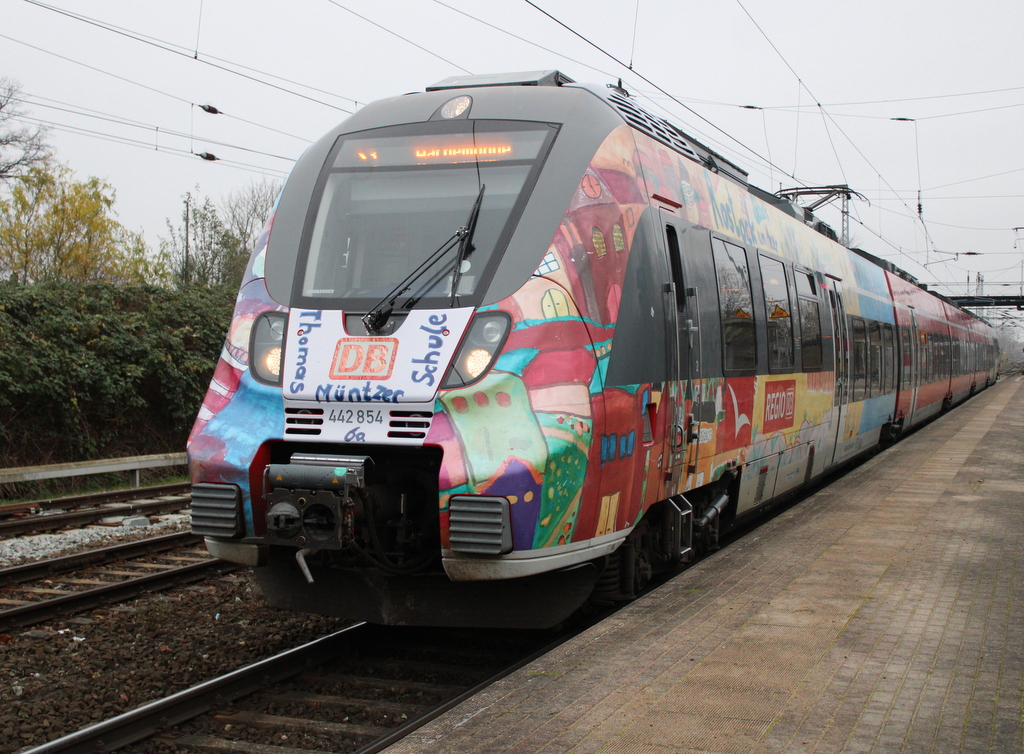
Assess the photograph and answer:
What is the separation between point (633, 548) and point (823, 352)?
18.0 feet

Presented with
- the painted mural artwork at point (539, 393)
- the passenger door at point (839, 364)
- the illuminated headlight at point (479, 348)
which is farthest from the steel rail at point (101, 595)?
the passenger door at point (839, 364)

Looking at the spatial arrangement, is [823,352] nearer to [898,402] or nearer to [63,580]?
[898,402]

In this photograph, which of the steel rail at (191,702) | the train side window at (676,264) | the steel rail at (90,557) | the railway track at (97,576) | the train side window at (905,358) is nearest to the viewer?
the steel rail at (191,702)

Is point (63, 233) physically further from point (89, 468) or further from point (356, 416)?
point (356, 416)

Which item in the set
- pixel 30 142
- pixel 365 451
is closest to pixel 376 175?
pixel 365 451

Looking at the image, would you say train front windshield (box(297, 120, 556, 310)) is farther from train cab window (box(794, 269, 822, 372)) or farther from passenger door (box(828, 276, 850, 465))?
passenger door (box(828, 276, 850, 465))

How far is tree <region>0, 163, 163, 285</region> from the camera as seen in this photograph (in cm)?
3119

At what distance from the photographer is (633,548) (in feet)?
20.7

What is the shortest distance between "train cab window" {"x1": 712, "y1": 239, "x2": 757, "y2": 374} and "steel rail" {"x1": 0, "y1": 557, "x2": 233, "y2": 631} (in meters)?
4.85

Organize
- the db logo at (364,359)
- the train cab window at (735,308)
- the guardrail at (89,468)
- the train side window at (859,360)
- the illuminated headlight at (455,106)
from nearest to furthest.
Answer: the db logo at (364,359)
the illuminated headlight at (455,106)
the train cab window at (735,308)
the train side window at (859,360)
the guardrail at (89,468)

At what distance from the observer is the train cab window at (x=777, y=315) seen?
8.79 m

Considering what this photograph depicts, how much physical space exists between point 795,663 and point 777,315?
4924 millimetres

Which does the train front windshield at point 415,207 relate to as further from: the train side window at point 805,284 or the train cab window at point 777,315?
the train side window at point 805,284

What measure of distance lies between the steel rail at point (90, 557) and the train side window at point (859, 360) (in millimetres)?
8498
